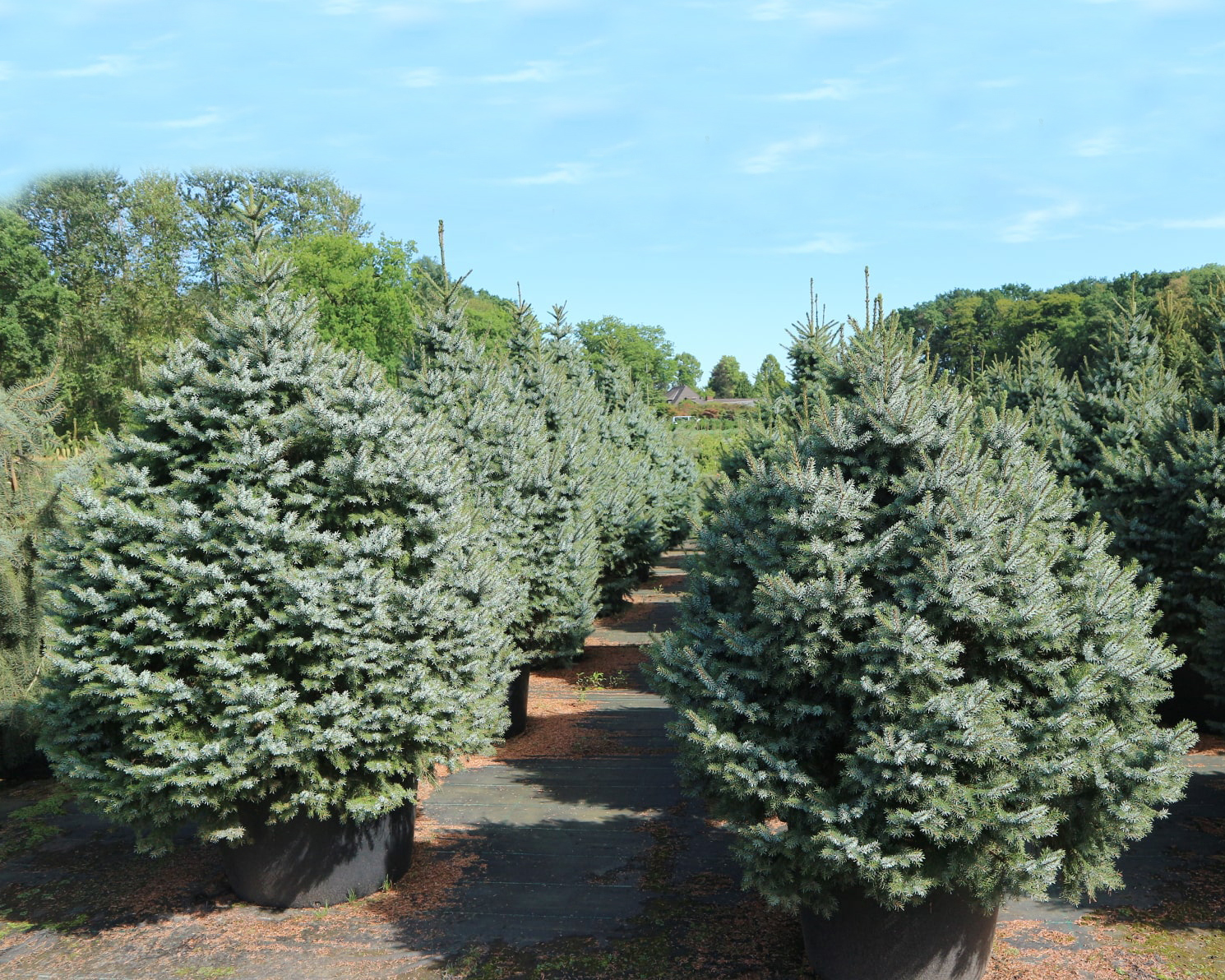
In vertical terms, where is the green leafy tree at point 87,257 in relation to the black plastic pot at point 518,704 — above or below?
above

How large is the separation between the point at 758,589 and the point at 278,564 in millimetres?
3825

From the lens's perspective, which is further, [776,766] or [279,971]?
[279,971]

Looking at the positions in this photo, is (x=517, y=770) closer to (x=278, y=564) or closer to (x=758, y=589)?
(x=278, y=564)

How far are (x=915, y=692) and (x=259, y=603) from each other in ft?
16.5

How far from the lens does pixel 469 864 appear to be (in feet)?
27.0

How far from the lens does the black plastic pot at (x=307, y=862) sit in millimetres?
7328

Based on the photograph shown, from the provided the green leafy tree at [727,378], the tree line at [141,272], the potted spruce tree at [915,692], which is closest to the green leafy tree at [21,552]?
the potted spruce tree at [915,692]

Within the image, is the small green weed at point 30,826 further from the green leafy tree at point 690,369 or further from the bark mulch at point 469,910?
the green leafy tree at point 690,369

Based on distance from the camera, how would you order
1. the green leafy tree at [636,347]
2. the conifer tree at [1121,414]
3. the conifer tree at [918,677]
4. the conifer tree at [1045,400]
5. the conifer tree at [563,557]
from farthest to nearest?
the green leafy tree at [636,347]
the conifer tree at [1045,400]
the conifer tree at [563,557]
the conifer tree at [1121,414]
the conifer tree at [918,677]

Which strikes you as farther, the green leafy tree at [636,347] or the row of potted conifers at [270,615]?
the green leafy tree at [636,347]

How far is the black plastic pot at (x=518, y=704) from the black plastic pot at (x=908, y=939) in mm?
7339

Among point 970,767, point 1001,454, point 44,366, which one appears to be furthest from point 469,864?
point 44,366

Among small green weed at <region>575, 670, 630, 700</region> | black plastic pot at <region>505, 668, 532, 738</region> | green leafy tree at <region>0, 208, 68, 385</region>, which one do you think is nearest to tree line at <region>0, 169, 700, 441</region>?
green leafy tree at <region>0, 208, 68, 385</region>

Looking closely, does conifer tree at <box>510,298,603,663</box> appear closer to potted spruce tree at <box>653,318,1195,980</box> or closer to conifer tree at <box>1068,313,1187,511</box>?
potted spruce tree at <box>653,318,1195,980</box>
